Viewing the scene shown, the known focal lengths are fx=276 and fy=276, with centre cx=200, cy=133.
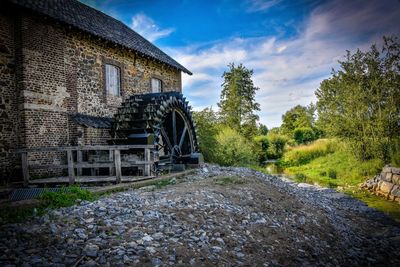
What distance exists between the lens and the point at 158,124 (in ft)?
31.0

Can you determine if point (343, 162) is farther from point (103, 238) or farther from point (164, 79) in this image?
point (103, 238)

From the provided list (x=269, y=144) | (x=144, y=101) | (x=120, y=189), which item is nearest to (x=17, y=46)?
(x=144, y=101)

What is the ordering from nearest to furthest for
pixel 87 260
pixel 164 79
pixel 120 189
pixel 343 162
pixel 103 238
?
pixel 87 260, pixel 103 238, pixel 120 189, pixel 164 79, pixel 343 162

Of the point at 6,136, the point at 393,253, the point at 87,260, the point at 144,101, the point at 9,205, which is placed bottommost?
the point at 393,253

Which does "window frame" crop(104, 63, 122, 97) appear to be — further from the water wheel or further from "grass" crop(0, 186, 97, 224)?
"grass" crop(0, 186, 97, 224)

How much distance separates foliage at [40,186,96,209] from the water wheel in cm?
336

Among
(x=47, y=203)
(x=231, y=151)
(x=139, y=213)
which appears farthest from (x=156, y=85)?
(x=139, y=213)

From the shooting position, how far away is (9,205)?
454cm

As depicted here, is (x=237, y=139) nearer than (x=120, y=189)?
No

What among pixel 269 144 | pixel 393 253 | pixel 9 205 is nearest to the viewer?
pixel 9 205

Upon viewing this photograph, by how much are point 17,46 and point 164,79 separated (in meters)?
6.96

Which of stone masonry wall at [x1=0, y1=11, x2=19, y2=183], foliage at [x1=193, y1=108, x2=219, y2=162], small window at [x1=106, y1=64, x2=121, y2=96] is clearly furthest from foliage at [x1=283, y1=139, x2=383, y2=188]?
stone masonry wall at [x1=0, y1=11, x2=19, y2=183]

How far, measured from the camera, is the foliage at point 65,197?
196 inches

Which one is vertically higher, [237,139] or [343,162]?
[237,139]
